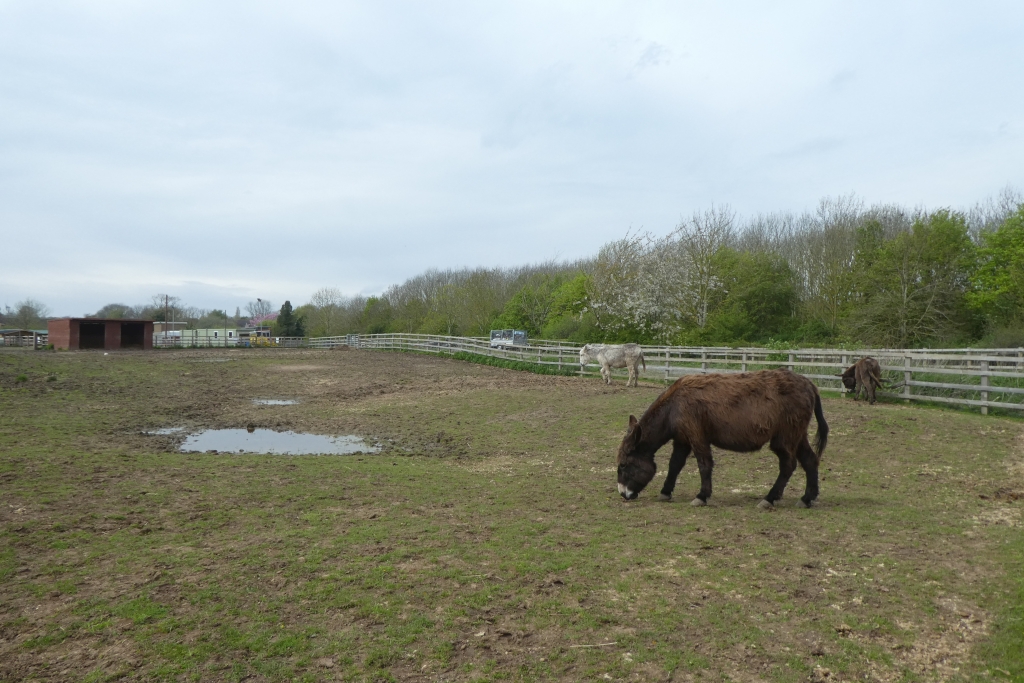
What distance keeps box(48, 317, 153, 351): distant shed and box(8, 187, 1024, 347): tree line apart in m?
26.4

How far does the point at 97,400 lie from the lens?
1655cm

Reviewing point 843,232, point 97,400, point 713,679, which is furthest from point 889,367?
point 843,232

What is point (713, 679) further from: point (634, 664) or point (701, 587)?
point (701, 587)

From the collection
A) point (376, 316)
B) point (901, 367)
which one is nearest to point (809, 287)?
point (901, 367)

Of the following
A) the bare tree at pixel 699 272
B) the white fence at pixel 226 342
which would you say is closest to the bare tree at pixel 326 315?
the white fence at pixel 226 342

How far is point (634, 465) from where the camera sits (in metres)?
7.55

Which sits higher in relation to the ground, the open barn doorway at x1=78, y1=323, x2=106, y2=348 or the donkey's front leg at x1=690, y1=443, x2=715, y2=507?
the open barn doorway at x1=78, y1=323, x2=106, y2=348

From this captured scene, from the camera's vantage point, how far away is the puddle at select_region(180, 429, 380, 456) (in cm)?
1115

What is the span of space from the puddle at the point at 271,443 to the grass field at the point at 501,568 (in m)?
0.85

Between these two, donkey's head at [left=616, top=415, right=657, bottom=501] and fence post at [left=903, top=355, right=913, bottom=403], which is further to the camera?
fence post at [left=903, top=355, right=913, bottom=403]

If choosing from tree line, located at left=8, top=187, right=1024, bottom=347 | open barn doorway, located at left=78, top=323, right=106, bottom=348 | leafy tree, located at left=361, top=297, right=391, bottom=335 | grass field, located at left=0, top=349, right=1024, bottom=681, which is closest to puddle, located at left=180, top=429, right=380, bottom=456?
grass field, located at left=0, top=349, right=1024, bottom=681

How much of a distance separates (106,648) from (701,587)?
4011 millimetres

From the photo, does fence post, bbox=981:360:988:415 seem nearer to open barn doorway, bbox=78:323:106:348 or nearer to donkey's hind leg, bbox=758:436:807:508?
donkey's hind leg, bbox=758:436:807:508

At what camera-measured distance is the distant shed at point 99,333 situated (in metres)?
48.0
